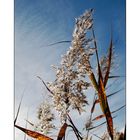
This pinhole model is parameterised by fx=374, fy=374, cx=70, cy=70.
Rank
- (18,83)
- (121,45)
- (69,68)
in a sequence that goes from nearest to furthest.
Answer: (18,83) → (69,68) → (121,45)

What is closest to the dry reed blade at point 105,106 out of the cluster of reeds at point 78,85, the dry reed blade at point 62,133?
the cluster of reeds at point 78,85

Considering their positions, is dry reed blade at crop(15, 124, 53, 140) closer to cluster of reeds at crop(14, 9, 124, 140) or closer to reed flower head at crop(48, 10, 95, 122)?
cluster of reeds at crop(14, 9, 124, 140)

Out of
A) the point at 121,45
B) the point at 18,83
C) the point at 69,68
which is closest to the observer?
the point at 18,83

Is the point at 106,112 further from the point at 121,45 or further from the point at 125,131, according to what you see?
the point at 121,45

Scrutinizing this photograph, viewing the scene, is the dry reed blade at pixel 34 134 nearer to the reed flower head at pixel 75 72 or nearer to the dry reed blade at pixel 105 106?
the reed flower head at pixel 75 72

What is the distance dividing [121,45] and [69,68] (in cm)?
30

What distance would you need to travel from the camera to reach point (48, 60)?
5.35ft

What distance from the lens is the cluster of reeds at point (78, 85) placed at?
5.33 feet

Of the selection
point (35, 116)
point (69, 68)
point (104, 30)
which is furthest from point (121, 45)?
point (35, 116)

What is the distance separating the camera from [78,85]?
169 centimetres

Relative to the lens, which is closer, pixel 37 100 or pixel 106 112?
pixel 37 100

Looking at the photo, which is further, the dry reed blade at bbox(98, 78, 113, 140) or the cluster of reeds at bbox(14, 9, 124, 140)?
the dry reed blade at bbox(98, 78, 113, 140)

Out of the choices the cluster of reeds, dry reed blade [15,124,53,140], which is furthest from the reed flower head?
dry reed blade [15,124,53,140]

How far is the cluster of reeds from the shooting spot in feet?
5.33
